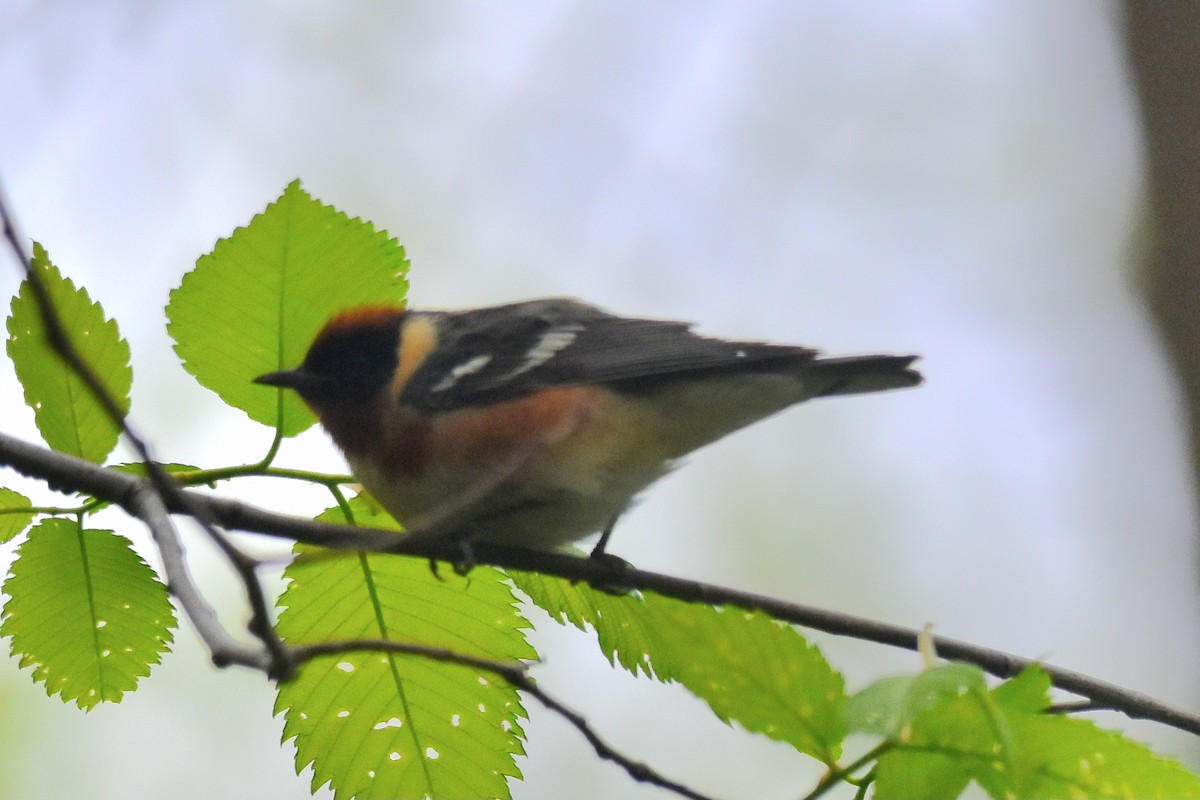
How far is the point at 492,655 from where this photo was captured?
6.86ft

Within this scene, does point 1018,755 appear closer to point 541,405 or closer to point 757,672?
point 757,672

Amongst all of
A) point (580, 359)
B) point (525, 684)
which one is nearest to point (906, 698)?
point (525, 684)

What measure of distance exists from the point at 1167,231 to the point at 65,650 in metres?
4.40

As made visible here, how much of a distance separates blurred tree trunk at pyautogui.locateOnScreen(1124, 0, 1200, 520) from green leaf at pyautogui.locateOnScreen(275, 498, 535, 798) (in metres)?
3.43

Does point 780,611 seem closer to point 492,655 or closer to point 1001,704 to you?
point 492,655

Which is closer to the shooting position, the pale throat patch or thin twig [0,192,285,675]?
thin twig [0,192,285,675]

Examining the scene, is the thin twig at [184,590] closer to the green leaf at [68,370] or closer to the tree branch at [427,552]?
the tree branch at [427,552]

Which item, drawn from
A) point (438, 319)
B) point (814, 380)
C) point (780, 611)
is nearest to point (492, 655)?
point (780, 611)

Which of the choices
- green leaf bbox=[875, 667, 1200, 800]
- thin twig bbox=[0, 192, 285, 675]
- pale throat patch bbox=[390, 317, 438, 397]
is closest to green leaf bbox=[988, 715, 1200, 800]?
green leaf bbox=[875, 667, 1200, 800]

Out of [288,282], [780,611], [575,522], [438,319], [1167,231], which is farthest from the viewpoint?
[1167,231]

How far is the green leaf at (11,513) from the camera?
2.01 m

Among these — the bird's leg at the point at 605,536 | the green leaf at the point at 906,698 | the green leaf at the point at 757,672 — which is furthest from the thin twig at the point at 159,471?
the bird's leg at the point at 605,536

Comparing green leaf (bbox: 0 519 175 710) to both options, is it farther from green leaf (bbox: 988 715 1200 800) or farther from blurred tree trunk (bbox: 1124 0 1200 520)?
blurred tree trunk (bbox: 1124 0 1200 520)

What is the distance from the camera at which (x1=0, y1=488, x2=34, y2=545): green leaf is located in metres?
2.01
